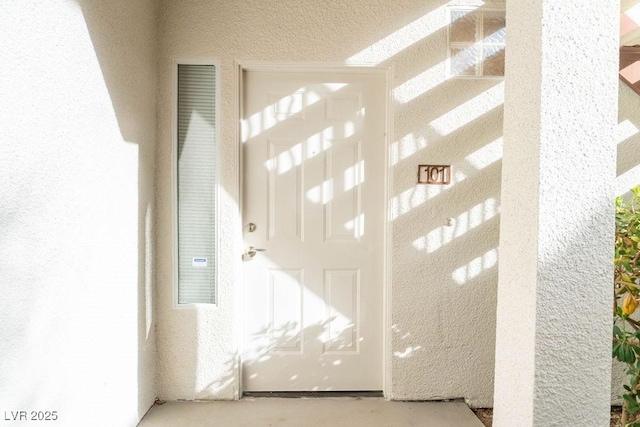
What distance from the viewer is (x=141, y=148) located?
96.7 inches

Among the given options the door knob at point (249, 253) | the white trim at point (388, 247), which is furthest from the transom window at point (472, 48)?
the door knob at point (249, 253)

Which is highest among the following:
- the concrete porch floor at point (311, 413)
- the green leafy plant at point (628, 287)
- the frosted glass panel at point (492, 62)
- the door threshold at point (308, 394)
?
the frosted glass panel at point (492, 62)

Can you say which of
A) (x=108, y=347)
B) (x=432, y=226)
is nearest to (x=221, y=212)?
(x=108, y=347)

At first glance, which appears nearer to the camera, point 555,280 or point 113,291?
point 555,280

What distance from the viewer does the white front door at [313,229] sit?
2732 mm

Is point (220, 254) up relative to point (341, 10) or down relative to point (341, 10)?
down

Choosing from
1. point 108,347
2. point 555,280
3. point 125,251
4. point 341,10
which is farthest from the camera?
point 341,10

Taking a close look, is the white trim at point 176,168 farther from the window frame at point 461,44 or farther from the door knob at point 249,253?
the window frame at point 461,44

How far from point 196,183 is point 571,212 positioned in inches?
87.3

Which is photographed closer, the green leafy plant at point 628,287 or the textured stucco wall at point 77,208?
the textured stucco wall at point 77,208

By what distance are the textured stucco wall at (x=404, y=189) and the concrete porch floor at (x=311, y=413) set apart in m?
0.09

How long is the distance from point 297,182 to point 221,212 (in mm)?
555

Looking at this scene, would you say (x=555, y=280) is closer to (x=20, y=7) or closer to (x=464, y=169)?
(x=464, y=169)

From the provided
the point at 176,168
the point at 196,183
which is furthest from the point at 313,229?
the point at 176,168
